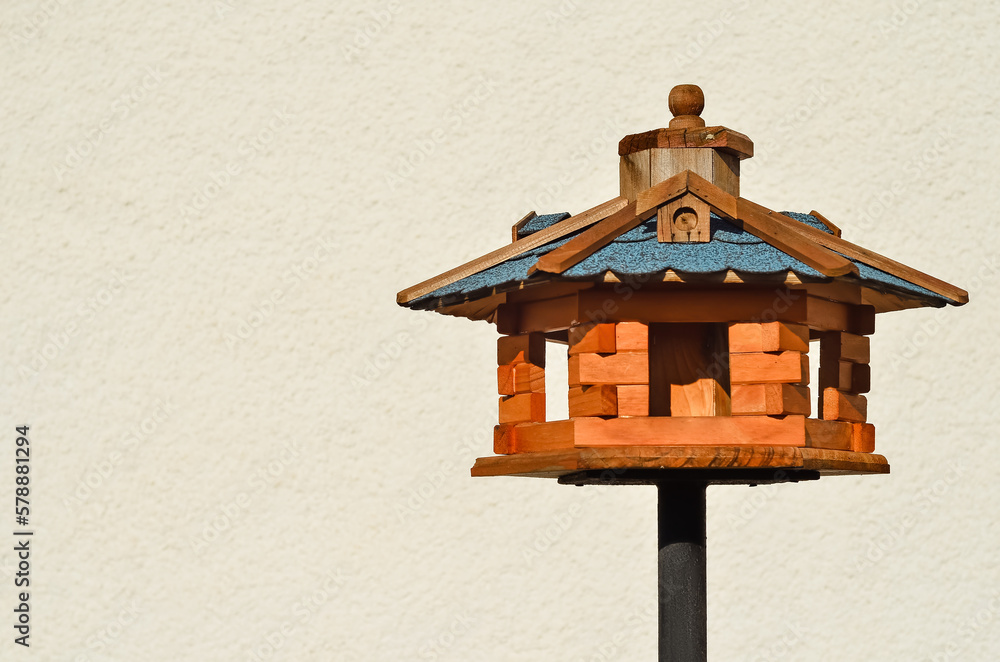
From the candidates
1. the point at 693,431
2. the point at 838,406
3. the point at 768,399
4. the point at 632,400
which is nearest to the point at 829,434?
the point at 838,406

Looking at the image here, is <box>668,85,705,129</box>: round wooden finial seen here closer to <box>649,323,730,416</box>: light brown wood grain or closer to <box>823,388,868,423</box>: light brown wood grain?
<box>649,323,730,416</box>: light brown wood grain

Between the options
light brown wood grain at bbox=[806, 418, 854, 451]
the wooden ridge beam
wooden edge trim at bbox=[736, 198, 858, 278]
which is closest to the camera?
wooden edge trim at bbox=[736, 198, 858, 278]

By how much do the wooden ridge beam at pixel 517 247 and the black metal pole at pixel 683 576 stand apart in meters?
0.65

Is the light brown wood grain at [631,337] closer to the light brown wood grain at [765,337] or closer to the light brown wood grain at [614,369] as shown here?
the light brown wood grain at [614,369]

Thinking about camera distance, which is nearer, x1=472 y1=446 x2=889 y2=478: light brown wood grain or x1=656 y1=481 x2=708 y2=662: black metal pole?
x1=472 y1=446 x2=889 y2=478: light brown wood grain

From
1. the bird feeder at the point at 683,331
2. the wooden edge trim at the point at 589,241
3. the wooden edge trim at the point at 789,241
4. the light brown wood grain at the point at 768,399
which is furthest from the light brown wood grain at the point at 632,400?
the wooden edge trim at the point at 789,241

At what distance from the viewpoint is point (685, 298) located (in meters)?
3.06

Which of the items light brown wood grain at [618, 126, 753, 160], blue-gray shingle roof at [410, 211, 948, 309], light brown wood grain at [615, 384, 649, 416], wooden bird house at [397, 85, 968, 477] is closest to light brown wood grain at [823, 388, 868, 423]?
wooden bird house at [397, 85, 968, 477]

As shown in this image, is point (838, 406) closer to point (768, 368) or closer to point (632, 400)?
point (768, 368)

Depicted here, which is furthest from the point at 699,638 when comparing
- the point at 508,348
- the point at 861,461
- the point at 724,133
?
the point at 724,133

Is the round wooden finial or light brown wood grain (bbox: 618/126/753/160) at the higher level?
the round wooden finial

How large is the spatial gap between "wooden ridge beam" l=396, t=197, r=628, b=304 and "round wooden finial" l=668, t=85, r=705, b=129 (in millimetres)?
239

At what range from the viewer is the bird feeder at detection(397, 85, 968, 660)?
2945 millimetres

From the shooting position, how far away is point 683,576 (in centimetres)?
333
